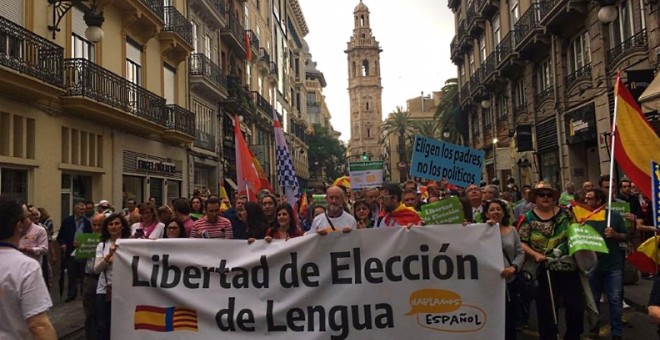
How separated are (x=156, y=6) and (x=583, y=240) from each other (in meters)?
18.8

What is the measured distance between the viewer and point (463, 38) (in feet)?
114

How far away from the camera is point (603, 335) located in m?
6.86

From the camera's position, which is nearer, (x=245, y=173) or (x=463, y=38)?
(x=245, y=173)

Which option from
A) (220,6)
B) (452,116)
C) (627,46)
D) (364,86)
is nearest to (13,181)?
(627,46)

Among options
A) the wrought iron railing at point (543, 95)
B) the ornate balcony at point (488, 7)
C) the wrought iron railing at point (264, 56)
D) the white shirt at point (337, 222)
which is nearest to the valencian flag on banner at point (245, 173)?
the white shirt at point (337, 222)

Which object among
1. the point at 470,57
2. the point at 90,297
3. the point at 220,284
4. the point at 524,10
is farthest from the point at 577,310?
the point at 470,57

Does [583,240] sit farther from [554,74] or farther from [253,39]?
[253,39]

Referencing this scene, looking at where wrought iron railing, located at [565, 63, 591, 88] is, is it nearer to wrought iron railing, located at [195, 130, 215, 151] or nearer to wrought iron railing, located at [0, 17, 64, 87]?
wrought iron railing, located at [195, 130, 215, 151]

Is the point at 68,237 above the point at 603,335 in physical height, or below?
above

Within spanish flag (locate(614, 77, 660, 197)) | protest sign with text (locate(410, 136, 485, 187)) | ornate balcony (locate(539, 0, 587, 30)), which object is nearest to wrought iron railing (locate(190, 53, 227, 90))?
ornate balcony (locate(539, 0, 587, 30))

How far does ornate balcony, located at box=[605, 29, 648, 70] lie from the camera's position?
14.3m

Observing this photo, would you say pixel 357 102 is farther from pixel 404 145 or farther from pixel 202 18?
pixel 202 18

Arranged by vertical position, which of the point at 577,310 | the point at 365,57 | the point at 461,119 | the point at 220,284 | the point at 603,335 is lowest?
the point at 603,335

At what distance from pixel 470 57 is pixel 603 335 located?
3062 centimetres
